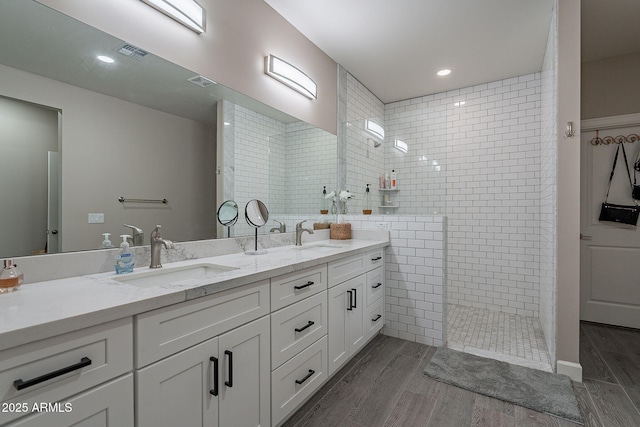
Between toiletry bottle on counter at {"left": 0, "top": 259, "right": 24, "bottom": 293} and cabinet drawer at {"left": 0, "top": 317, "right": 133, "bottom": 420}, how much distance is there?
0.48 metres

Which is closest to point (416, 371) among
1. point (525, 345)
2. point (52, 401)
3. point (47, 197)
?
point (525, 345)

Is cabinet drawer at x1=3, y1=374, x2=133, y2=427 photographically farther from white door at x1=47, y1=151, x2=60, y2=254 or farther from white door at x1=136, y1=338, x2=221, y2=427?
white door at x1=47, y1=151, x2=60, y2=254

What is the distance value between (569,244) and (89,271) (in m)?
2.89

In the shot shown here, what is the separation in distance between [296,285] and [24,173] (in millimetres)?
1240

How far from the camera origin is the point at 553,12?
2.36 m

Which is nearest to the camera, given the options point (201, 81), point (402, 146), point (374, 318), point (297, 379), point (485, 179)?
point (297, 379)

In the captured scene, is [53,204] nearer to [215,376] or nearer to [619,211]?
[215,376]

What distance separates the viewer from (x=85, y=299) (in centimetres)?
93

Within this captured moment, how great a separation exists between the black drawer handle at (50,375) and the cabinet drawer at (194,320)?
0.14 m

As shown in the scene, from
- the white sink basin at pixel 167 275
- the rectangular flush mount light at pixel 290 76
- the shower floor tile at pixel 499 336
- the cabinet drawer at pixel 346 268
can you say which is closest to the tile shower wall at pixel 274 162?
the rectangular flush mount light at pixel 290 76

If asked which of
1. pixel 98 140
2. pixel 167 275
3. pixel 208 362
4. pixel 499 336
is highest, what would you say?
pixel 98 140

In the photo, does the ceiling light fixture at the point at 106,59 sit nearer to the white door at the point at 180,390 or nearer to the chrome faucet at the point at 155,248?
the chrome faucet at the point at 155,248

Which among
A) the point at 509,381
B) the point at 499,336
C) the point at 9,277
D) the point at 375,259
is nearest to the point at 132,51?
the point at 9,277

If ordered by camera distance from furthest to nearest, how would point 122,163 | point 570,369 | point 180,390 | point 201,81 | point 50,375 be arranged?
point 570,369
point 201,81
point 122,163
point 180,390
point 50,375
